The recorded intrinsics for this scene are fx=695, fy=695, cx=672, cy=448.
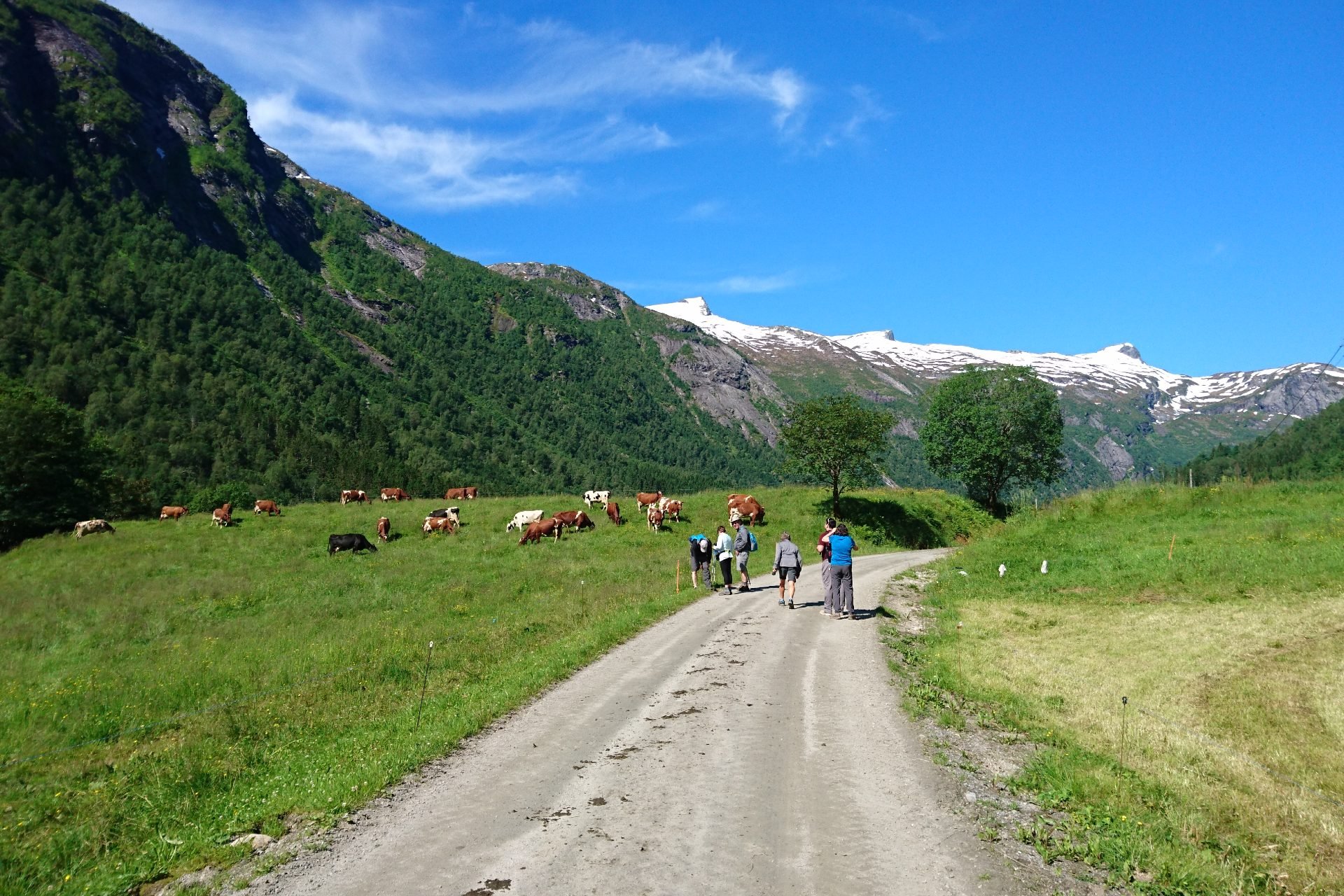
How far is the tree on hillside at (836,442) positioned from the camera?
44.7m

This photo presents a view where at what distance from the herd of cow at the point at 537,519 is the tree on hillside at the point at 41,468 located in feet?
18.7

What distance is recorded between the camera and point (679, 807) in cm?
748

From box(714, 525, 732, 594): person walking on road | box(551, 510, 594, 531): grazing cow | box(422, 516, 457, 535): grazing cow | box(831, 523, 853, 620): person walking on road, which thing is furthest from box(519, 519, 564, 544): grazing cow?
box(831, 523, 853, 620): person walking on road

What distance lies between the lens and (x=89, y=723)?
12672 mm

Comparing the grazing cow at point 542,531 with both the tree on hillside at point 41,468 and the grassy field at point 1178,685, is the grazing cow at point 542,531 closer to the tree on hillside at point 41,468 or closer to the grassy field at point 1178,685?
the grassy field at point 1178,685

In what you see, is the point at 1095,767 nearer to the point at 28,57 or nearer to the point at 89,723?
the point at 89,723

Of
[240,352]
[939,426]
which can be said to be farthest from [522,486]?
[939,426]

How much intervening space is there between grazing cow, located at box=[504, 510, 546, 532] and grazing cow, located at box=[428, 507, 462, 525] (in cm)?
319

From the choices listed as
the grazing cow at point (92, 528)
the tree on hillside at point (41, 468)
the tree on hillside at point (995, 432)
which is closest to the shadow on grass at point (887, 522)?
the tree on hillside at point (995, 432)

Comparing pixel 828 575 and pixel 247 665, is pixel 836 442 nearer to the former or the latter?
pixel 828 575

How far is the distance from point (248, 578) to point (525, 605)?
47.1 feet

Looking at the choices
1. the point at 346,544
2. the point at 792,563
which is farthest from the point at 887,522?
the point at 346,544

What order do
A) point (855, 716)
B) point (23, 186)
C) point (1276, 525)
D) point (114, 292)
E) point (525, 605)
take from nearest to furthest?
point (855, 716)
point (525, 605)
point (1276, 525)
point (114, 292)
point (23, 186)

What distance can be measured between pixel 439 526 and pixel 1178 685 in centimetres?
3737
